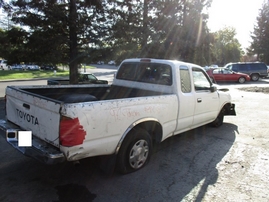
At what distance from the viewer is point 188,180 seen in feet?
10.9

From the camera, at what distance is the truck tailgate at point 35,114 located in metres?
2.70

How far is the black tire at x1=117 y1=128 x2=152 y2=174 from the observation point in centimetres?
323

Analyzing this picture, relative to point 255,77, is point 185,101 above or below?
below

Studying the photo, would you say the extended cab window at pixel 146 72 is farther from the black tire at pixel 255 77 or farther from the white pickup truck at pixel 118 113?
the black tire at pixel 255 77

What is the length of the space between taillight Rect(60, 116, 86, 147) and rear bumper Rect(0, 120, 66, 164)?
0.16 m

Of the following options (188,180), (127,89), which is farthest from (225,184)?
(127,89)

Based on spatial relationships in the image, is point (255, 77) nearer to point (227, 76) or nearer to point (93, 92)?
→ point (227, 76)

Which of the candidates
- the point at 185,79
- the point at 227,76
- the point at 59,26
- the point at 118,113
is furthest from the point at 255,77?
the point at 118,113

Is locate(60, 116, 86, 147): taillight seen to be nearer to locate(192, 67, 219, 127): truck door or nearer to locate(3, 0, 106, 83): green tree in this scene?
locate(192, 67, 219, 127): truck door

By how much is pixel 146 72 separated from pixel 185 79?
33.6 inches

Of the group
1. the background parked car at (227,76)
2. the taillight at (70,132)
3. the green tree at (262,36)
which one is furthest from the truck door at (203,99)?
the green tree at (262,36)

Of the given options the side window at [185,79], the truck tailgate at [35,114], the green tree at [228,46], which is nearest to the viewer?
the truck tailgate at [35,114]

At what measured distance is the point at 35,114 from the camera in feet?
9.89

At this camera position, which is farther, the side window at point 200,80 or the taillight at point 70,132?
the side window at point 200,80
